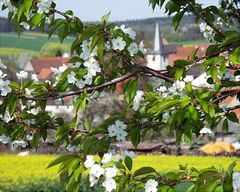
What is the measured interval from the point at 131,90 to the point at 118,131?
0.21 m

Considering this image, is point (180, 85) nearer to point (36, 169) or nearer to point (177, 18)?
point (177, 18)

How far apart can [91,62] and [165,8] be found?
69 cm

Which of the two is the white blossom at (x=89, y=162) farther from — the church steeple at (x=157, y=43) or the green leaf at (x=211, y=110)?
the church steeple at (x=157, y=43)

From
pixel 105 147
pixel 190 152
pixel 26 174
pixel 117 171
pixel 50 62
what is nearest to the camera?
pixel 117 171

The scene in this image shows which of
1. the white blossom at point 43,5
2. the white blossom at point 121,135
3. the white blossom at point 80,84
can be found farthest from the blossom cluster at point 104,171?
the white blossom at point 43,5

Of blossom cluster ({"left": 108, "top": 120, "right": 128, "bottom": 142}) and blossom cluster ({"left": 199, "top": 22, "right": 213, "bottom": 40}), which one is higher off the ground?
blossom cluster ({"left": 199, "top": 22, "right": 213, "bottom": 40})

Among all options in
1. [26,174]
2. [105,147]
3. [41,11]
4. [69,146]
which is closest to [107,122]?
[105,147]

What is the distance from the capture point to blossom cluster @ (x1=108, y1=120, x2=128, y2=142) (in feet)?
7.83

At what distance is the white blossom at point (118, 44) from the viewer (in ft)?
7.52

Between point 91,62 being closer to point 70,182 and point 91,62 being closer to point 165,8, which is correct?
point 70,182

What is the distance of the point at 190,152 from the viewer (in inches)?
720

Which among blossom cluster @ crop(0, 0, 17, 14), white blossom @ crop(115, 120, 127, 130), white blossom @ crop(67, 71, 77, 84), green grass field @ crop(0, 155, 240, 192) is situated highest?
blossom cluster @ crop(0, 0, 17, 14)

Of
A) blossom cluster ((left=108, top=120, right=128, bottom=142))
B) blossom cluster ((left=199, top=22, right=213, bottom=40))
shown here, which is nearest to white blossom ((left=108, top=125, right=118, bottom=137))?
blossom cluster ((left=108, top=120, right=128, bottom=142))

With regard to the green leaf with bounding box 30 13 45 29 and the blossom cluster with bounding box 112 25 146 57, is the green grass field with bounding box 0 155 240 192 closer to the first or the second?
the blossom cluster with bounding box 112 25 146 57
